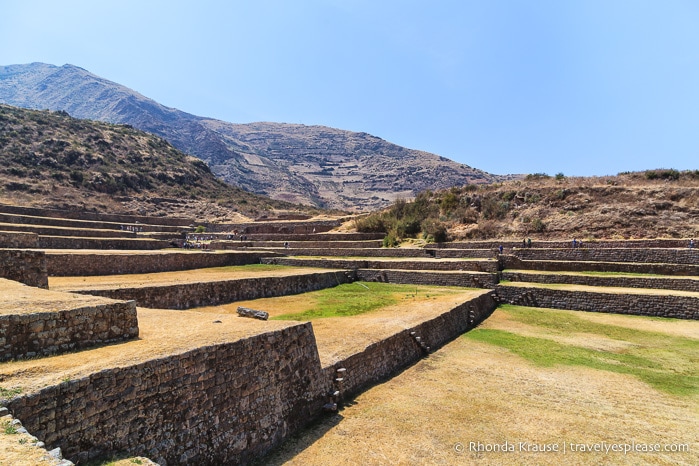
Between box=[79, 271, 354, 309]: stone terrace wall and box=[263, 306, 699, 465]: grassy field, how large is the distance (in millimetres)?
9161

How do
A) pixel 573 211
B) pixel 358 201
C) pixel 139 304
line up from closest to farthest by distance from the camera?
1. pixel 139 304
2. pixel 573 211
3. pixel 358 201

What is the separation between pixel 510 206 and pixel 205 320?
103 feet

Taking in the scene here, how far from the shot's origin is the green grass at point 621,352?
31.3ft

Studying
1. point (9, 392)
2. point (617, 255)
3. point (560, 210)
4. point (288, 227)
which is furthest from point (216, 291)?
point (560, 210)

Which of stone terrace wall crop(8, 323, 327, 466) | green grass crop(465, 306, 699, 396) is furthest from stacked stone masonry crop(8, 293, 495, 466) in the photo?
green grass crop(465, 306, 699, 396)

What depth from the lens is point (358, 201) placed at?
391ft

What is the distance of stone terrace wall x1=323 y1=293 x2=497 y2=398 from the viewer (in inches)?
345

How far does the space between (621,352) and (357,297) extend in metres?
10.5

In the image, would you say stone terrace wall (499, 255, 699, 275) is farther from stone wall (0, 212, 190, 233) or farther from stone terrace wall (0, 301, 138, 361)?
stone wall (0, 212, 190, 233)

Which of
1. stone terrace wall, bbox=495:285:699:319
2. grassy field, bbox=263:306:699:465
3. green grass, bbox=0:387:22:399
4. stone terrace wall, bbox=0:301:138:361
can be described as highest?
stone terrace wall, bbox=0:301:138:361

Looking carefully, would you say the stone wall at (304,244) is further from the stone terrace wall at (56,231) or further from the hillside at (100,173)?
the hillside at (100,173)

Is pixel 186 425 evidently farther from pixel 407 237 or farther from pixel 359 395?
pixel 407 237

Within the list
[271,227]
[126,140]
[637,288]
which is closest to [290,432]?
[637,288]

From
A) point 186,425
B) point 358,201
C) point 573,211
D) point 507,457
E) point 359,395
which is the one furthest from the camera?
point 358,201
